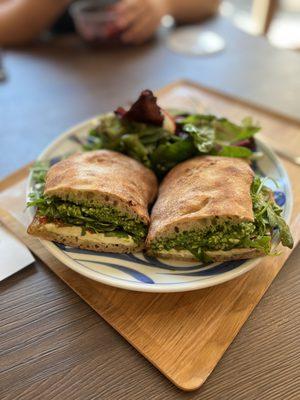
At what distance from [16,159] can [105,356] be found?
1120 mm

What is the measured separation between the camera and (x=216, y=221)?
1.04 m

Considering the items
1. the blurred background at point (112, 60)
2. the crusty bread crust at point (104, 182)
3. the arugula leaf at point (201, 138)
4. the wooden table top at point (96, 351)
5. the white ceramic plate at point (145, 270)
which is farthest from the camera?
the blurred background at point (112, 60)

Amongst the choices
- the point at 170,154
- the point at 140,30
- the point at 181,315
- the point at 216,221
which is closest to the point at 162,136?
the point at 170,154

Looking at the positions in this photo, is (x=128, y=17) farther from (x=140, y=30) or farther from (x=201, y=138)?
(x=201, y=138)

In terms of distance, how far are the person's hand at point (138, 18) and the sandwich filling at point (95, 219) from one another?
1.99m

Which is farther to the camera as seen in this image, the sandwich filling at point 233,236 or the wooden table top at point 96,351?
the sandwich filling at point 233,236

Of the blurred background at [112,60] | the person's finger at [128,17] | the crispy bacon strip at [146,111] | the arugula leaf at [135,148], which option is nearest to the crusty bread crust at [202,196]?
the arugula leaf at [135,148]

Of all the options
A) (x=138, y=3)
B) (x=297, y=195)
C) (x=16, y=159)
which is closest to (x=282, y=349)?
(x=297, y=195)

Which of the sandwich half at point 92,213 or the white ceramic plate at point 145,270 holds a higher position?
the sandwich half at point 92,213

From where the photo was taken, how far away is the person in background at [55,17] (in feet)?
8.78

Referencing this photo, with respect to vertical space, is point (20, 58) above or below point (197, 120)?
above

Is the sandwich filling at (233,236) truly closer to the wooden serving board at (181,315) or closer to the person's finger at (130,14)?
the wooden serving board at (181,315)

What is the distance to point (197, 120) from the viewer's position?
1543 millimetres

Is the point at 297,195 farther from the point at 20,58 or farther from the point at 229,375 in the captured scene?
the point at 20,58
